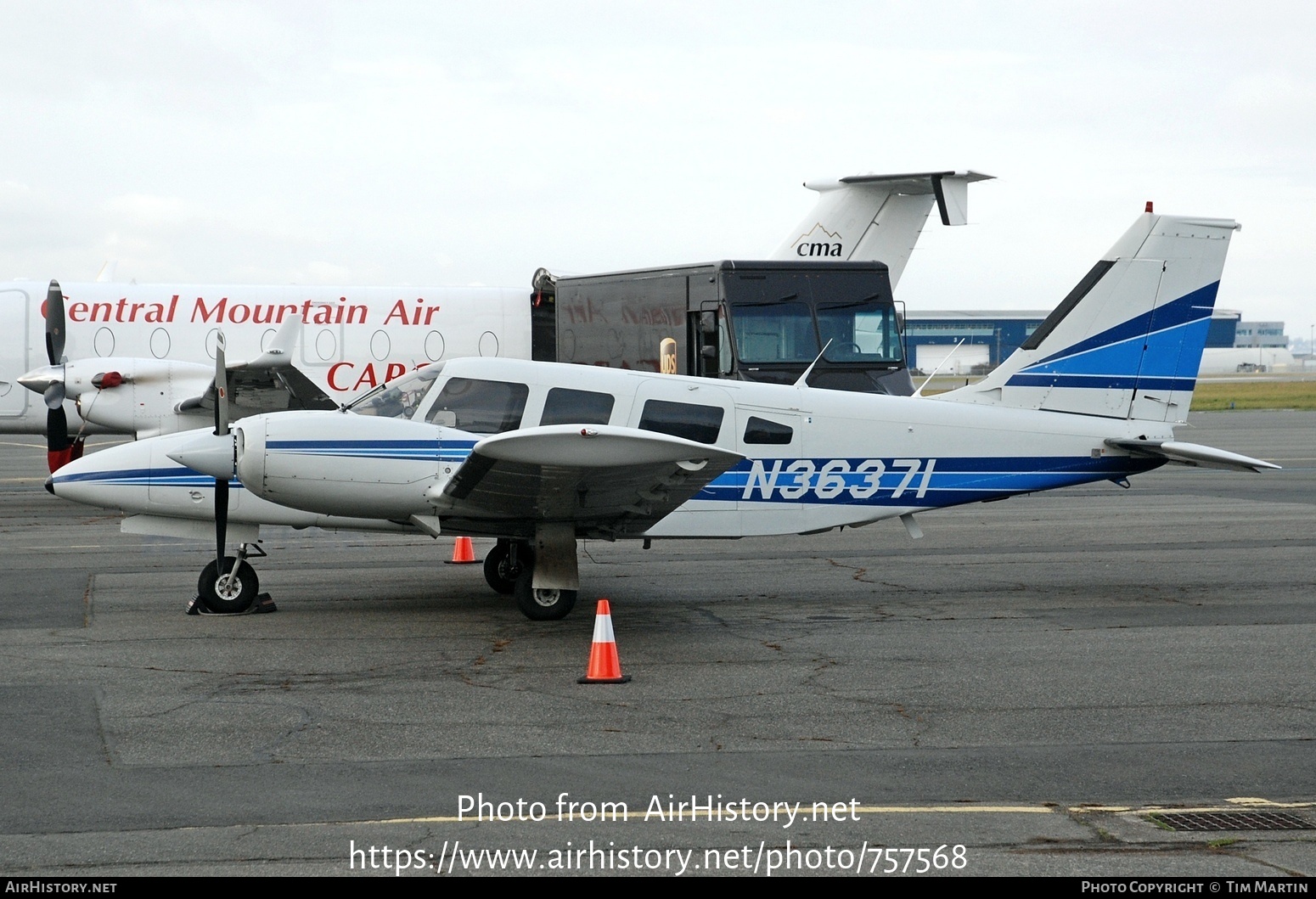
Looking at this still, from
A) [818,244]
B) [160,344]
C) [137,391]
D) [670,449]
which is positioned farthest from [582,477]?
[818,244]

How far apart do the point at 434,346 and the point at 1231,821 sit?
63.1 feet

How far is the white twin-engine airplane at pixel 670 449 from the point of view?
10164 millimetres

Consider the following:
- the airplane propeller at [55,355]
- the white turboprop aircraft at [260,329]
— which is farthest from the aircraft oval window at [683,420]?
the airplane propeller at [55,355]

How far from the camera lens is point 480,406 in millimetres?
10781

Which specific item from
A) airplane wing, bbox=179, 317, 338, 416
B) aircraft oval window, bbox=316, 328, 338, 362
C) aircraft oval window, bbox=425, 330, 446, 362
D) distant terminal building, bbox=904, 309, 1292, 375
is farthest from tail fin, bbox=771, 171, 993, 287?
distant terminal building, bbox=904, 309, 1292, 375

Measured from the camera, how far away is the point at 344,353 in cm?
2284

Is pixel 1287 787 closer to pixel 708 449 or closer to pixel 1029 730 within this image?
pixel 1029 730

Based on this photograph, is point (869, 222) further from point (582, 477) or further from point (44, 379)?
point (582, 477)

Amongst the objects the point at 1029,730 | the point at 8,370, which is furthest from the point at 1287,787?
the point at 8,370

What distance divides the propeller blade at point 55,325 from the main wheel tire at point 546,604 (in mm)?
12406

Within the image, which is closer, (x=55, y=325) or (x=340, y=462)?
(x=340, y=462)

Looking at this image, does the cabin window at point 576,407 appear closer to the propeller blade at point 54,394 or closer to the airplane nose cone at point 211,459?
the airplane nose cone at point 211,459

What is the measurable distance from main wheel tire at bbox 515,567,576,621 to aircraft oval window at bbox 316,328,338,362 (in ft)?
43.2

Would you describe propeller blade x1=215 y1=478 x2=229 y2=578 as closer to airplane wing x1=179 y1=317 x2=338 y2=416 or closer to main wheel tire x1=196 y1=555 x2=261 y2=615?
main wheel tire x1=196 y1=555 x2=261 y2=615
